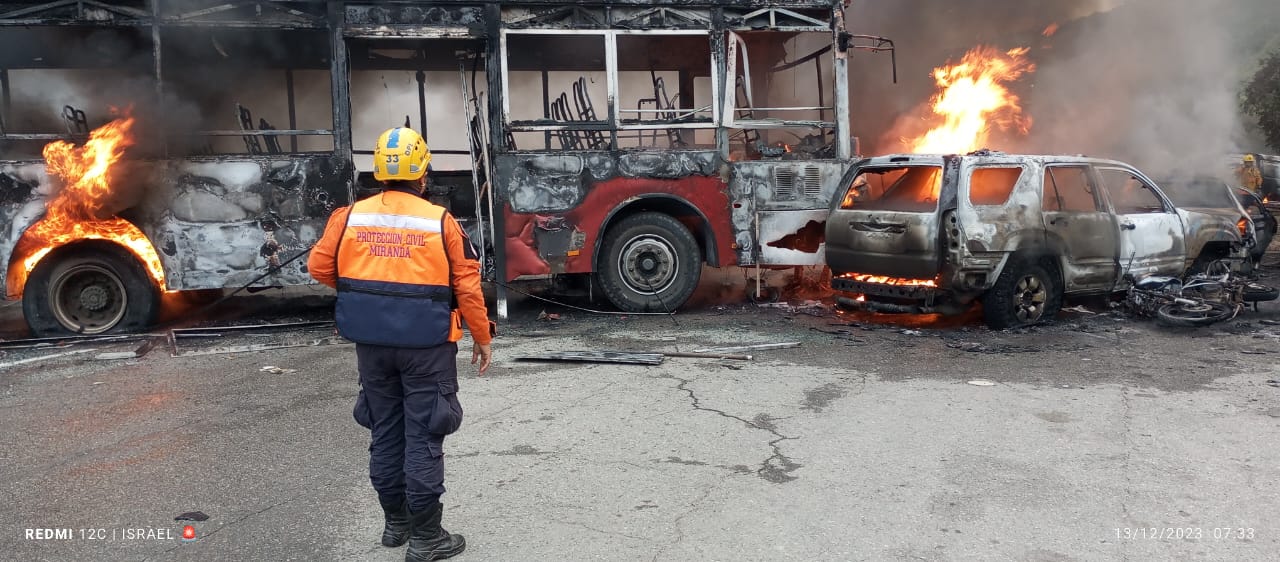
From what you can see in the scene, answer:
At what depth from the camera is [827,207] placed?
9125 mm

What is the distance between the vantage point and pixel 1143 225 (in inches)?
334

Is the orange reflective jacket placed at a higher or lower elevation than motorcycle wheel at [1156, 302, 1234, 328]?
higher

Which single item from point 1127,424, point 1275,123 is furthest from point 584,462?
point 1275,123

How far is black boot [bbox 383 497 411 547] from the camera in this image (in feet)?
11.2

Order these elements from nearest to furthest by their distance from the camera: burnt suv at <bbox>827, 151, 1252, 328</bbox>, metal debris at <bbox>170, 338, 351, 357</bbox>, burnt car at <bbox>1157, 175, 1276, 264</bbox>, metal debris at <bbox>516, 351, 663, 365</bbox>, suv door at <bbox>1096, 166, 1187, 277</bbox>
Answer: metal debris at <bbox>516, 351, 663, 365</bbox> < metal debris at <bbox>170, 338, 351, 357</bbox> < burnt suv at <bbox>827, 151, 1252, 328</bbox> < suv door at <bbox>1096, 166, 1187, 277</bbox> < burnt car at <bbox>1157, 175, 1276, 264</bbox>

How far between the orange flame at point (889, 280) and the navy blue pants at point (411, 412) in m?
5.34

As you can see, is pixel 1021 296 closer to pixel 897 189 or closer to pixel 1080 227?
pixel 1080 227

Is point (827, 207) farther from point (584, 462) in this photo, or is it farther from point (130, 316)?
point (130, 316)

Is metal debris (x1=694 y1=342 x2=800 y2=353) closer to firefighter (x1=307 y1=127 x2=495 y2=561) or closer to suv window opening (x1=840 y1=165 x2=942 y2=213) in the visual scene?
suv window opening (x1=840 y1=165 x2=942 y2=213)

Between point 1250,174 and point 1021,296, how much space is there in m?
12.0

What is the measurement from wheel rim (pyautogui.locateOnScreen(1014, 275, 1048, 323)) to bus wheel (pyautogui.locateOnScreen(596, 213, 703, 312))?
9.90 feet

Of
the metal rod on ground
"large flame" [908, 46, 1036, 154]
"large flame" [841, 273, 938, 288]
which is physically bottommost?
the metal rod on ground

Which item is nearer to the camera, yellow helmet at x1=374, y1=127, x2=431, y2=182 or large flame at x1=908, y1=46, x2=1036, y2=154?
yellow helmet at x1=374, y1=127, x2=431, y2=182

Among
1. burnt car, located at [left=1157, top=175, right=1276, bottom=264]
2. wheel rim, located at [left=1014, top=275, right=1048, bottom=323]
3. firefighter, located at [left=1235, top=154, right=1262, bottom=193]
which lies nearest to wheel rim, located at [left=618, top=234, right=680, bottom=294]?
wheel rim, located at [left=1014, top=275, right=1048, bottom=323]
